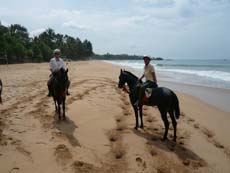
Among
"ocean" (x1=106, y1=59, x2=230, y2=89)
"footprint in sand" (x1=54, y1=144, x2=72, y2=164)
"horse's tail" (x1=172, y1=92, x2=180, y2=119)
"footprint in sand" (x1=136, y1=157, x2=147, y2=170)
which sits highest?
"horse's tail" (x1=172, y1=92, x2=180, y2=119)

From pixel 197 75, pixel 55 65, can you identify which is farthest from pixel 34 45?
pixel 55 65

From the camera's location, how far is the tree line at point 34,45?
5647 cm

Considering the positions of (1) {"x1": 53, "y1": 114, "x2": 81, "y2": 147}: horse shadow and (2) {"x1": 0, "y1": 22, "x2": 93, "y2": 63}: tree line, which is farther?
(2) {"x1": 0, "y1": 22, "x2": 93, "y2": 63}: tree line

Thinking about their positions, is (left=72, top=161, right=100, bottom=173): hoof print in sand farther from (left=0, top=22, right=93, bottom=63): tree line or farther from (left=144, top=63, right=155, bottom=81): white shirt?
(left=0, top=22, right=93, bottom=63): tree line

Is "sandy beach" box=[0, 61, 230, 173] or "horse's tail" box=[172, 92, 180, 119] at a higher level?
"horse's tail" box=[172, 92, 180, 119]

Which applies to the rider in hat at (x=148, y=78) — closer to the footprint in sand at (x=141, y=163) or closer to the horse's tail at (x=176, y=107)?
the horse's tail at (x=176, y=107)

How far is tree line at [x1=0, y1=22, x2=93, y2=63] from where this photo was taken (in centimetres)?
5647

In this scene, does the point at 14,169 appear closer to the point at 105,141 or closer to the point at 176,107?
the point at 105,141

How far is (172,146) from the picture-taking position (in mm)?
7090

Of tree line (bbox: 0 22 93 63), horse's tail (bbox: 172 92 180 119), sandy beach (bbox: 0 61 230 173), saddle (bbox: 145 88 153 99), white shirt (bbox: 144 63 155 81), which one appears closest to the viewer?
sandy beach (bbox: 0 61 230 173)

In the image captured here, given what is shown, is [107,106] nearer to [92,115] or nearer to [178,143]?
[92,115]

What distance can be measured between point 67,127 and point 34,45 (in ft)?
228

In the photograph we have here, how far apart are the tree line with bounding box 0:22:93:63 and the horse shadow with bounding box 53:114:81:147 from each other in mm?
47299

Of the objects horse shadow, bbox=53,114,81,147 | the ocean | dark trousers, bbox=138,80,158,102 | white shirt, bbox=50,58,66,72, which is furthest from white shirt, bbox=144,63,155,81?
the ocean
